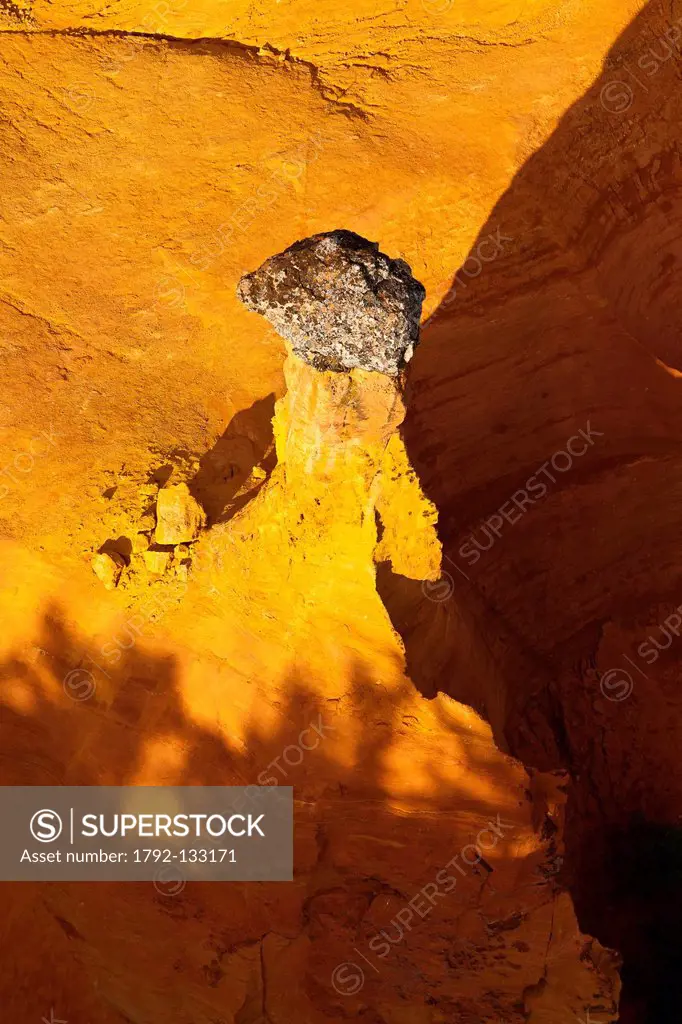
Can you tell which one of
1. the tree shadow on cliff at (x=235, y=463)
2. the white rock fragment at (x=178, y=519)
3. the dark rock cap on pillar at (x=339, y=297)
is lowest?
the white rock fragment at (x=178, y=519)

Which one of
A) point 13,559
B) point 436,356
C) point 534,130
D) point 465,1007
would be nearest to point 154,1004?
point 465,1007

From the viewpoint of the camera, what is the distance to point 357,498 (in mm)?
5000

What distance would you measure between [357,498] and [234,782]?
2.16 meters

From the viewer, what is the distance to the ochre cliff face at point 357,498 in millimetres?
5676

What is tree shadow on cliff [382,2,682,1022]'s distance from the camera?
7.08 metres

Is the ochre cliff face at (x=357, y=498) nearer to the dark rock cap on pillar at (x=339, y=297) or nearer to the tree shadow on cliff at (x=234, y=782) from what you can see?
the tree shadow on cliff at (x=234, y=782)

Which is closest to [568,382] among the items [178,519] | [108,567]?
[178,519]

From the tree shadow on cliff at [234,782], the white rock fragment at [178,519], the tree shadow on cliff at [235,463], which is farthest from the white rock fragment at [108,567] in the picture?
the tree shadow on cliff at [235,463]

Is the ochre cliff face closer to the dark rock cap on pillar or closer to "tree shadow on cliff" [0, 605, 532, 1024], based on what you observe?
"tree shadow on cliff" [0, 605, 532, 1024]

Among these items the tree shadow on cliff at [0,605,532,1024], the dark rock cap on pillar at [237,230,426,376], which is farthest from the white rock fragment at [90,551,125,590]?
the dark rock cap on pillar at [237,230,426,376]

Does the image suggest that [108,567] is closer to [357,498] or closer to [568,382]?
[357,498]

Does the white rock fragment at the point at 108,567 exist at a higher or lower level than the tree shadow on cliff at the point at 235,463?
lower

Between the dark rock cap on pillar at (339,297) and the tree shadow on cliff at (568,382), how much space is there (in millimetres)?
2662

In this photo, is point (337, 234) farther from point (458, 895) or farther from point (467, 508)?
point (458, 895)
